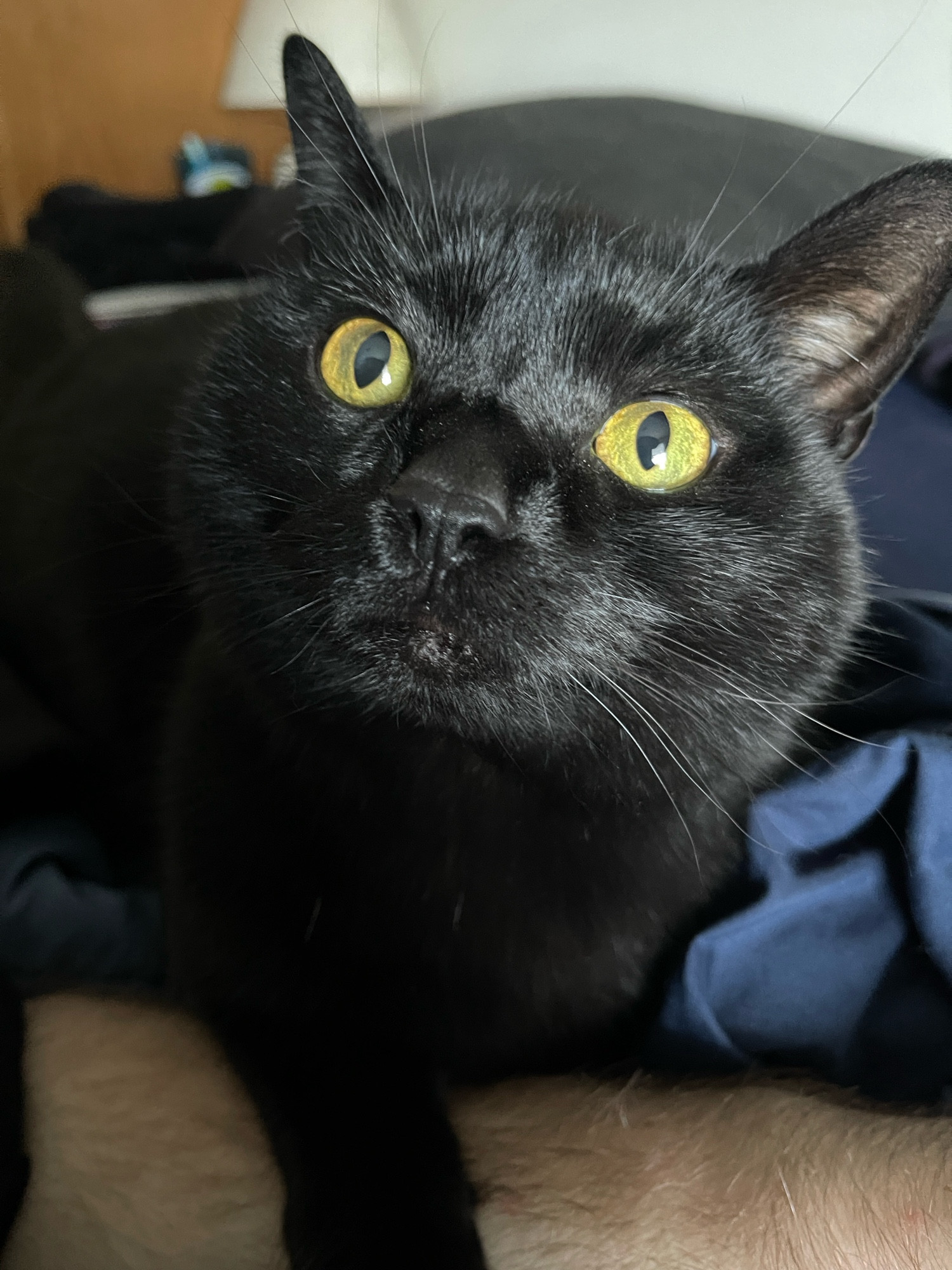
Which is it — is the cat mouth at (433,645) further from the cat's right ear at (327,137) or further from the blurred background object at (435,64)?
the blurred background object at (435,64)

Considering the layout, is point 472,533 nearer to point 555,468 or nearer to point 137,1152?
point 555,468

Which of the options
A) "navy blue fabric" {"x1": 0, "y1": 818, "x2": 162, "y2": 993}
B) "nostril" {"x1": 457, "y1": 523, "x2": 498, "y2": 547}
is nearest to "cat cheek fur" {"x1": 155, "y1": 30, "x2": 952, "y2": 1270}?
"nostril" {"x1": 457, "y1": 523, "x2": 498, "y2": 547}

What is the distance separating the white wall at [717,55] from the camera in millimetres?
1178

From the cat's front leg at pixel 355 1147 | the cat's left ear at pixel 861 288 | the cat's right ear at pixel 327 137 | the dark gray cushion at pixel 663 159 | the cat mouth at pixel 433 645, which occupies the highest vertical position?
the dark gray cushion at pixel 663 159

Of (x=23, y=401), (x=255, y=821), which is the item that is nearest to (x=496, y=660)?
(x=255, y=821)

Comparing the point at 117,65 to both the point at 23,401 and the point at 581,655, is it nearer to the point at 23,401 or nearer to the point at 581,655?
the point at 23,401

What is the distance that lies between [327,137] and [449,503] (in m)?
0.46

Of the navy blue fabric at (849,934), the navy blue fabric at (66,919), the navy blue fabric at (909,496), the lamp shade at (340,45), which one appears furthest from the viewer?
the lamp shade at (340,45)

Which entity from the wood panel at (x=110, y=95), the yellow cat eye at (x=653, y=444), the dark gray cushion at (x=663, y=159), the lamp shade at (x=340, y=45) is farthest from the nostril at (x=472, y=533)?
the wood panel at (x=110, y=95)

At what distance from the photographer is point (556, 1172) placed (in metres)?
0.62

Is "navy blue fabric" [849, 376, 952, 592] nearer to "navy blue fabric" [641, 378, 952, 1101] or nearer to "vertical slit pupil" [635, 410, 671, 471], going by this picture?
"navy blue fabric" [641, 378, 952, 1101]

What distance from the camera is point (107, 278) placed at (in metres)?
1.54

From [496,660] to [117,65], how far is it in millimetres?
1811

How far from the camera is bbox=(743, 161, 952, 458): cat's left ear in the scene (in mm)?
615
